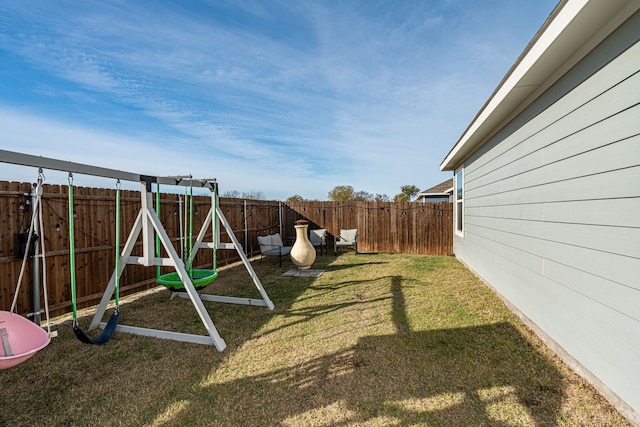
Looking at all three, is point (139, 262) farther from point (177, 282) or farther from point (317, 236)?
point (317, 236)

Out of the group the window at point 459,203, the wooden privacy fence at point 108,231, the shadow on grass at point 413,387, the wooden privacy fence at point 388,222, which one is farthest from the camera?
the wooden privacy fence at point 388,222

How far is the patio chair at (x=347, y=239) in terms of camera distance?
9012 mm

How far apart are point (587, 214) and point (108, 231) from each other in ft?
19.1

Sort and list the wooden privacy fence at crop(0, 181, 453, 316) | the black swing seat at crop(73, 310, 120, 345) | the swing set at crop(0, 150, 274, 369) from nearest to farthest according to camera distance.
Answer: the swing set at crop(0, 150, 274, 369), the black swing seat at crop(73, 310, 120, 345), the wooden privacy fence at crop(0, 181, 453, 316)

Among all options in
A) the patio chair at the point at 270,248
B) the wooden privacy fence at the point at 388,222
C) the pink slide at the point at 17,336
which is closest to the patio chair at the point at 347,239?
the wooden privacy fence at the point at 388,222

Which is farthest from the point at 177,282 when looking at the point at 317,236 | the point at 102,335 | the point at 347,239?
the point at 347,239

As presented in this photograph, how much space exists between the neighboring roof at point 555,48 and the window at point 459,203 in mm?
3537

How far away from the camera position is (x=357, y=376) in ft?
7.39

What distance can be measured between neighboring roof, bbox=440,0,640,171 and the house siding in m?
0.08

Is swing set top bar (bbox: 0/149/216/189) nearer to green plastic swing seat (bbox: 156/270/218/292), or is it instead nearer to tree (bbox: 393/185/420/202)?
green plastic swing seat (bbox: 156/270/218/292)

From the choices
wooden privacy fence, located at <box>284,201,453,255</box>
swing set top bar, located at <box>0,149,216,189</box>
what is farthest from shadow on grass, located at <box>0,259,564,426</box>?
wooden privacy fence, located at <box>284,201,453,255</box>

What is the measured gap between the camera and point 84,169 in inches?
99.7

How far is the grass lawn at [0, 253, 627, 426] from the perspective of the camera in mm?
1821

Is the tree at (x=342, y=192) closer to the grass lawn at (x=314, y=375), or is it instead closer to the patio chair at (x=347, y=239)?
the patio chair at (x=347, y=239)
